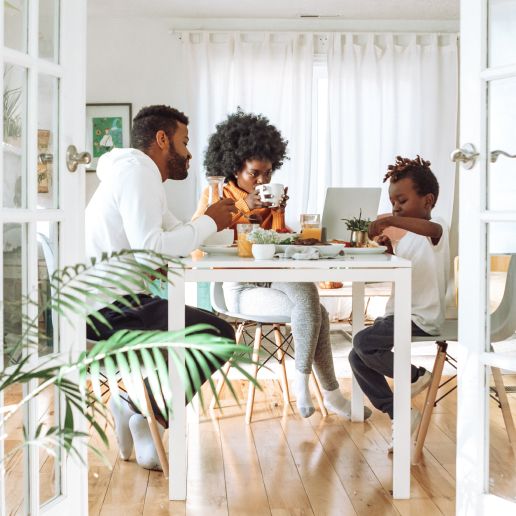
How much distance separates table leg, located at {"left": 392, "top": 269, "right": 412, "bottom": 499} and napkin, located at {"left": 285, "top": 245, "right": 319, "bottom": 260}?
0.89 feet

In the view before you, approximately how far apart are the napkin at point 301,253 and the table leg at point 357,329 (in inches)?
32.7

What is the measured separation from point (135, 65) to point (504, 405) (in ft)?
15.9

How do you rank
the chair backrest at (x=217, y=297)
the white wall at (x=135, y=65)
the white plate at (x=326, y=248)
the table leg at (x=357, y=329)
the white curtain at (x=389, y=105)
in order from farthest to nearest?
the white curtain at (x=389, y=105) → the white wall at (x=135, y=65) → the chair backrest at (x=217, y=297) → the table leg at (x=357, y=329) → the white plate at (x=326, y=248)

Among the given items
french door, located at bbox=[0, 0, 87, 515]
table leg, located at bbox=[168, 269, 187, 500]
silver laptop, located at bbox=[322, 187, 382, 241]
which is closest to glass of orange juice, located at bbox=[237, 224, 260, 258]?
table leg, located at bbox=[168, 269, 187, 500]

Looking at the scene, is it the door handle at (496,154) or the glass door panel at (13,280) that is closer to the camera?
the glass door panel at (13,280)

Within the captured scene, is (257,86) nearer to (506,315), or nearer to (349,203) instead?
(349,203)

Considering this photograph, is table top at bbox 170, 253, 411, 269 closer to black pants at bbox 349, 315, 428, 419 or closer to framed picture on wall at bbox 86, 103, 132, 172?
black pants at bbox 349, 315, 428, 419

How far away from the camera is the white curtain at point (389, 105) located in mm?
6203

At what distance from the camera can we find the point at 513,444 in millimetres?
1905

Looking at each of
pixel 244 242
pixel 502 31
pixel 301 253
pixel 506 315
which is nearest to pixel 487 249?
pixel 506 315

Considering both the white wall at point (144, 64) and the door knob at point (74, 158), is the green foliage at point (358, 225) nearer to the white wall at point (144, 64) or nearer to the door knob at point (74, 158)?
the door knob at point (74, 158)

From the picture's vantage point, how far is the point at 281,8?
19.4 feet

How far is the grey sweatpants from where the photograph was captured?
127 inches

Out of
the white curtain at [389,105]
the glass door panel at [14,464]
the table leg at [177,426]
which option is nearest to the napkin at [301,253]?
the table leg at [177,426]
